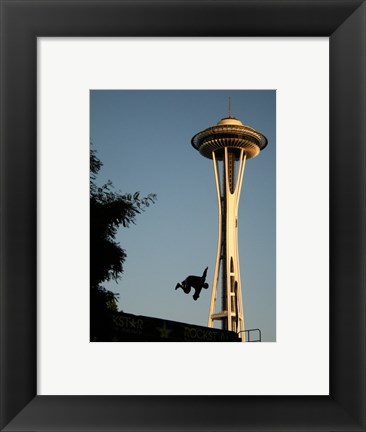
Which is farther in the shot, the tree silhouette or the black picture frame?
the tree silhouette

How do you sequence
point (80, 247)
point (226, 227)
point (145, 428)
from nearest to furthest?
1. point (145, 428)
2. point (80, 247)
3. point (226, 227)

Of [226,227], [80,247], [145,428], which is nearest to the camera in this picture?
[145,428]

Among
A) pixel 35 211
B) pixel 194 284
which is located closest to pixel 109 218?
pixel 35 211

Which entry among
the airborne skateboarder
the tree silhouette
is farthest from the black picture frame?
the airborne skateboarder

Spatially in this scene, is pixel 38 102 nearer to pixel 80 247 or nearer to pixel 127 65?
pixel 127 65

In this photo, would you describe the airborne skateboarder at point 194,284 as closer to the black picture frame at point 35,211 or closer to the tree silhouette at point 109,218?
the tree silhouette at point 109,218

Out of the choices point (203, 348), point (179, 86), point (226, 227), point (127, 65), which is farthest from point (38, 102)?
point (226, 227)

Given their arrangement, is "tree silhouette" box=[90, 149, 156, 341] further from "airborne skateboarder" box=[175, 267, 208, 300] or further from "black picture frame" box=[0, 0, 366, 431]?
"airborne skateboarder" box=[175, 267, 208, 300]

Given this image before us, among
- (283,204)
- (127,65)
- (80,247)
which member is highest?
(127,65)

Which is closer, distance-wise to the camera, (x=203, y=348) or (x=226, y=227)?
(x=203, y=348)

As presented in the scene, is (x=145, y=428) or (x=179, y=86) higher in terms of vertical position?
(x=179, y=86)
